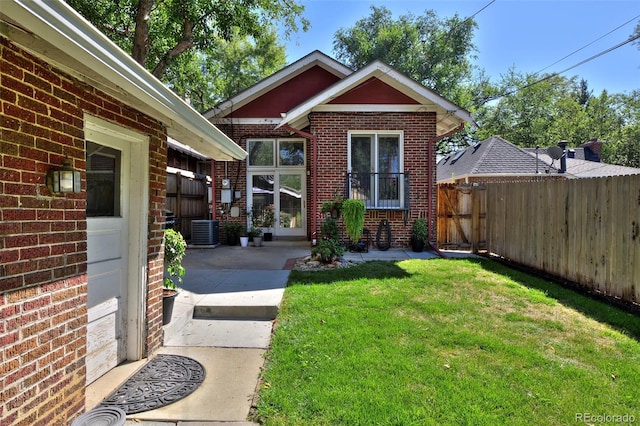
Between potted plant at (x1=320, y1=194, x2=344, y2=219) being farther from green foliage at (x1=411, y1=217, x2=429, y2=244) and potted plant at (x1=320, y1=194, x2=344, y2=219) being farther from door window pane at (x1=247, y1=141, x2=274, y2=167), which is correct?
door window pane at (x1=247, y1=141, x2=274, y2=167)

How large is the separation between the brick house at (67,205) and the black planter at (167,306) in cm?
60

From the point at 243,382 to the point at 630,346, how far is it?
12.3 ft

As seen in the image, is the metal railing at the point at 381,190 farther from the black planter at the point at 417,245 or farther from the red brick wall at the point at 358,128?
the black planter at the point at 417,245

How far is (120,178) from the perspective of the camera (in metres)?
3.13

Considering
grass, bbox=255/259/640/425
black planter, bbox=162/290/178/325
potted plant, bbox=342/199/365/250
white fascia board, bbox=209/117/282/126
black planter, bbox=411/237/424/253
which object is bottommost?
grass, bbox=255/259/640/425

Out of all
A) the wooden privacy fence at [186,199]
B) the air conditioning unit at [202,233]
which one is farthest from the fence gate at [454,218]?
the wooden privacy fence at [186,199]

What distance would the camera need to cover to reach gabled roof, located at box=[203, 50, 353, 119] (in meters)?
10.2

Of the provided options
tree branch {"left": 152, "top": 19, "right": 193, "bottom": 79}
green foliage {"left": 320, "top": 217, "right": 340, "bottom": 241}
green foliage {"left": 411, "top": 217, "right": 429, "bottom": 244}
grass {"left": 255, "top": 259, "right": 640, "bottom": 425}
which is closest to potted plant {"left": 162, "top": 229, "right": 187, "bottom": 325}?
grass {"left": 255, "top": 259, "right": 640, "bottom": 425}

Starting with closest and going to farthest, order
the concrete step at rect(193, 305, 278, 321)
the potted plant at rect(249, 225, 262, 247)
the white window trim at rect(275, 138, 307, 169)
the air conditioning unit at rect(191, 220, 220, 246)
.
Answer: the concrete step at rect(193, 305, 278, 321) < the air conditioning unit at rect(191, 220, 220, 246) < the potted plant at rect(249, 225, 262, 247) < the white window trim at rect(275, 138, 307, 169)

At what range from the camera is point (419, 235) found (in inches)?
341

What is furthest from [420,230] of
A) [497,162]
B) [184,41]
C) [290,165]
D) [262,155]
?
[497,162]

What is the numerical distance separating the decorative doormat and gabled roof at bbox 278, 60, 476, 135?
245 inches

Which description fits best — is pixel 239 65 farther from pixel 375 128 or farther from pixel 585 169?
pixel 585 169

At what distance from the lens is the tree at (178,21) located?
7.94 metres
